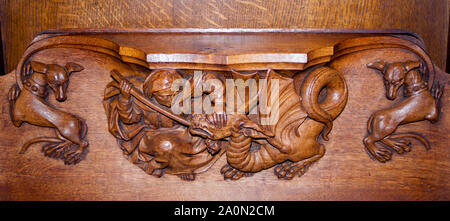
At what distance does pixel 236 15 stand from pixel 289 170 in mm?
441

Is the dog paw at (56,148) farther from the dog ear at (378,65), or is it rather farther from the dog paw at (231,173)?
the dog ear at (378,65)

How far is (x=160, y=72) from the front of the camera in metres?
0.79

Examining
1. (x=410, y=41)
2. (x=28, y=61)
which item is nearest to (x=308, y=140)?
(x=410, y=41)

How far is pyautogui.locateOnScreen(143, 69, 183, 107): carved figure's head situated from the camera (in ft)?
2.56

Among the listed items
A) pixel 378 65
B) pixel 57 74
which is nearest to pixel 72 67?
pixel 57 74

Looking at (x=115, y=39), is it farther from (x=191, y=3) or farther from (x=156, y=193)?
(x=156, y=193)

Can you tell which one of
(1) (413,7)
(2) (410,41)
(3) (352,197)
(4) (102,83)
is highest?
(1) (413,7)

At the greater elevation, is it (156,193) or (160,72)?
(160,72)

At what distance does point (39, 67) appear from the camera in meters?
0.82

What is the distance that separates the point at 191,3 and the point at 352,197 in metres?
0.66

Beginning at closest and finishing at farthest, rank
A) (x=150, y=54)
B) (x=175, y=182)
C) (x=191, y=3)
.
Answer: (x=150, y=54), (x=175, y=182), (x=191, y=3)

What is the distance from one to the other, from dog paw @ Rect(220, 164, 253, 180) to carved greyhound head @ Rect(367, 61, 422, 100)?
38 cm

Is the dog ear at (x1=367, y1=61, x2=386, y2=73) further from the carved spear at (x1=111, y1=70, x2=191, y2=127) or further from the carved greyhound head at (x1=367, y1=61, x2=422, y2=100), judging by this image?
the carved spear at (x1=111, y1=70, x2=191, y2=127)

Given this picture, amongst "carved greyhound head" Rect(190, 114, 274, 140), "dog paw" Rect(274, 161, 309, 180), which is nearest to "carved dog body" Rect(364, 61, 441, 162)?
"dog paw" Rect(274, 161, 309, 180)
